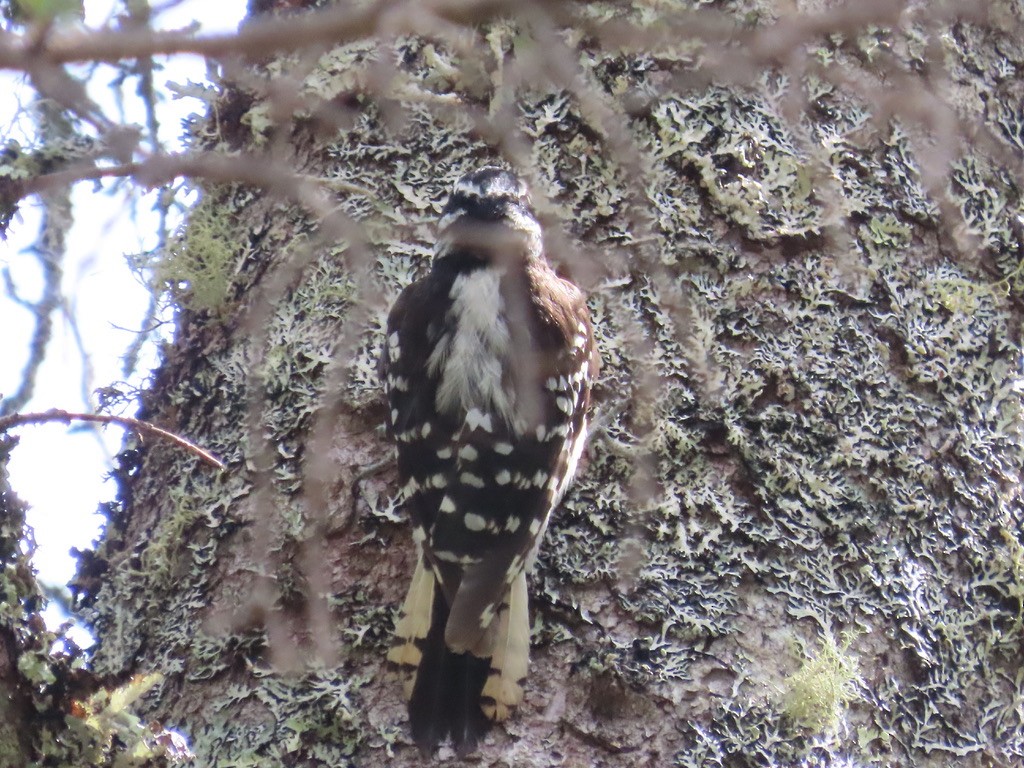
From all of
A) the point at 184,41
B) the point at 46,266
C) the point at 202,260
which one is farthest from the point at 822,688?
the point at 46,266

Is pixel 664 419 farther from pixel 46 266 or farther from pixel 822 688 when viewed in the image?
pixel 46 266

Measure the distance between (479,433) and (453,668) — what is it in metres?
0.64

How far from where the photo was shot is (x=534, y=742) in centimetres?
258

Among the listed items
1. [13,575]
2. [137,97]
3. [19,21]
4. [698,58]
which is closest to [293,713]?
[13,575]

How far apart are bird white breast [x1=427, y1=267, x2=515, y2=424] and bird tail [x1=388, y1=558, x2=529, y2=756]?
0.49 m

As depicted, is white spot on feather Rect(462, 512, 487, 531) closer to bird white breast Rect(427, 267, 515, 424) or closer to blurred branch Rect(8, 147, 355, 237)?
bird white breast Rect(427, 267, 515, 424)

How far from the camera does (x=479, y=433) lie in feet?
10.2

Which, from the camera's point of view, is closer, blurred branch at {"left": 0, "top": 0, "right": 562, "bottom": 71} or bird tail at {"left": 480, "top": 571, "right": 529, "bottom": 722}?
blurred branch at {"left": 0, "top": 0, "right": 562, "bottom": 71}

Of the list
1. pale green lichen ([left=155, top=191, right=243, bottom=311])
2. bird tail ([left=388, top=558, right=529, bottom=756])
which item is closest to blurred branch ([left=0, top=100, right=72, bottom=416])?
pale green lichen ([left=155, top=191, right=243, bottom=311])

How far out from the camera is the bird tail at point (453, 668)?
2.56 meters

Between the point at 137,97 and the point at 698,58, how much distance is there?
2220mm

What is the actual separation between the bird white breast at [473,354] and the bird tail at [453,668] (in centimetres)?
49

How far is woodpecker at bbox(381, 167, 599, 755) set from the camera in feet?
8.86

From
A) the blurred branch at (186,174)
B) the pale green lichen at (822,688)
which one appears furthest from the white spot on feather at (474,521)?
the blurred branch at (186,174)
